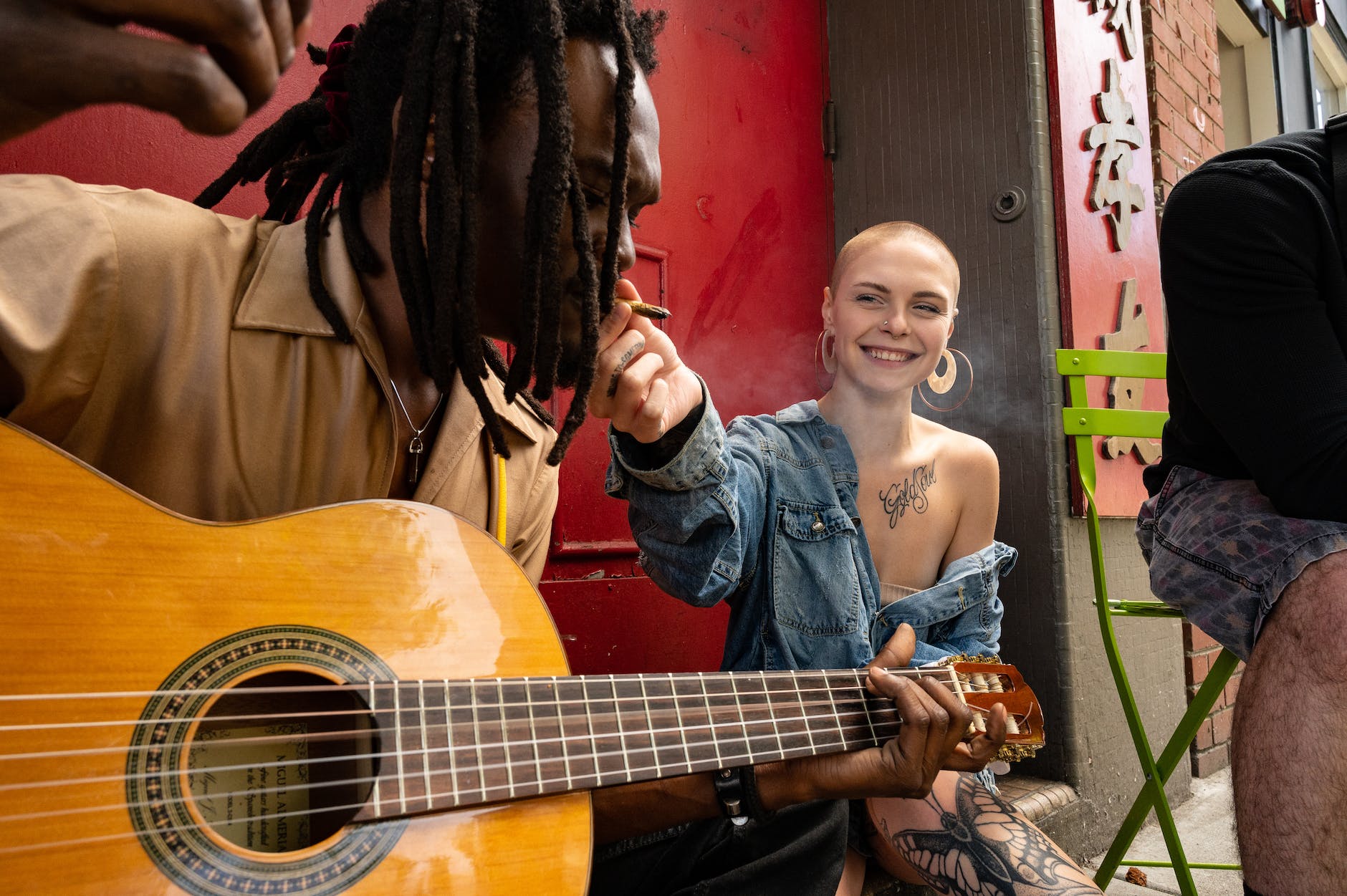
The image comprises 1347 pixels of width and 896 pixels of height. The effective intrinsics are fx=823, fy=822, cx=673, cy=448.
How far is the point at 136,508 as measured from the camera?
0.92 meters

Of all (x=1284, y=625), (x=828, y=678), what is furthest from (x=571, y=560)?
(x=1284, y=625)

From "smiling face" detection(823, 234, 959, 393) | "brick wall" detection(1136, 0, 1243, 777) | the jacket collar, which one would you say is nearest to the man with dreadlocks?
the jacket collar

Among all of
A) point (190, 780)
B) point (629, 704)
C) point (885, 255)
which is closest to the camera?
point (190, 780)

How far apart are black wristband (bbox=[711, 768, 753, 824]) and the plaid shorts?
3.53 feet

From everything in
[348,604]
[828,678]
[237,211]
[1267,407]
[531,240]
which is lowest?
[828,678]

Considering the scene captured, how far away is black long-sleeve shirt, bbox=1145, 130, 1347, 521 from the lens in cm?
160

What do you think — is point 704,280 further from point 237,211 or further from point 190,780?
point 190,780

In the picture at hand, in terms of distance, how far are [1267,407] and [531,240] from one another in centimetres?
148

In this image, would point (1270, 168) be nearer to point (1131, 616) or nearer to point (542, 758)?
point (1131, 616)

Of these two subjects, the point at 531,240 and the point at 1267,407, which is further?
the point at 1267,407

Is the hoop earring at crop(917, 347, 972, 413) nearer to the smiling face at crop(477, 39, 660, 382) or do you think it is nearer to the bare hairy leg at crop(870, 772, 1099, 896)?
the bare hairy leg at crop(870, 772, 1099, 896)

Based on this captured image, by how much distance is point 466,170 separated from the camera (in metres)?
1.22

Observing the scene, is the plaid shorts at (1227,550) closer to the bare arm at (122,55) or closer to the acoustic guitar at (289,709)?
the acoustic guitar at (289,709)

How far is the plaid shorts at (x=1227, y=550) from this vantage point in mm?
1562
